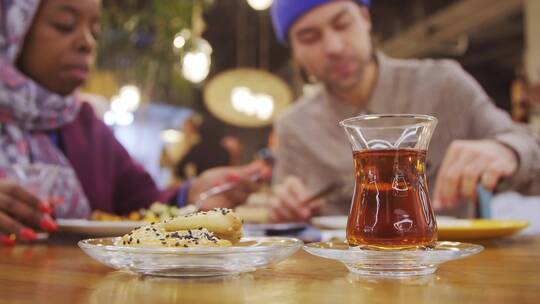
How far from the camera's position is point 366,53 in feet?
7.90

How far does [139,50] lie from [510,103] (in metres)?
8.43

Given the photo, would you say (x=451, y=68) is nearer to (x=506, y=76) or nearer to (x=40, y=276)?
(x=40, y=276)

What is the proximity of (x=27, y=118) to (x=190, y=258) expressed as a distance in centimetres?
133

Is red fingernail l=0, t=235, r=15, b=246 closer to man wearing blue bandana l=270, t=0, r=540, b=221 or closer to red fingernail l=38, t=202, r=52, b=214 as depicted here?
red fingernail l=38, t=202, r=52, b=214

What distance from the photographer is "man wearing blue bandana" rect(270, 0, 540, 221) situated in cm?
224

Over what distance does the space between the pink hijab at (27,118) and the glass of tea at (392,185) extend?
117 centimetres

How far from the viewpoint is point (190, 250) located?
0.53m

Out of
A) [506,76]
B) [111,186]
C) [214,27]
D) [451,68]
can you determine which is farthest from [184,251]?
[506,76]

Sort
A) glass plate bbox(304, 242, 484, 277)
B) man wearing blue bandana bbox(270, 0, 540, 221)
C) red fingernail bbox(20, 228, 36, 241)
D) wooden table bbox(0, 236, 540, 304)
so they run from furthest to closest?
man wearing blue bandana bbox(270, 0, 540, 221), red fingernail bbox(20, 228, 36, 241), glass plate bbox(304, 242, 484, 277), wooden table bbox(0, 236, 540, 304)

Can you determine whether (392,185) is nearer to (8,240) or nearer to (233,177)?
(8,240)

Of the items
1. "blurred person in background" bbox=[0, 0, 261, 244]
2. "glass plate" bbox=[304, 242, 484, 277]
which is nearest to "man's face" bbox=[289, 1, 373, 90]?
"blurred person in background" bbox=[0, 0, 261, 244]

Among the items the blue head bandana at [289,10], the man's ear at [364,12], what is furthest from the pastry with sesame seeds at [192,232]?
the man's ear at [364,12]

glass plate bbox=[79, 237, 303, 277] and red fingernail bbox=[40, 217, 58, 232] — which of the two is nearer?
glass plate bbox=[79, 237, 303, 277]

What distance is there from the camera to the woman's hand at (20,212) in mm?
1001
